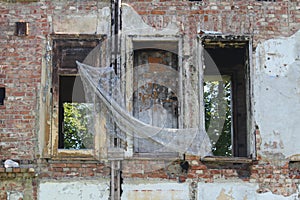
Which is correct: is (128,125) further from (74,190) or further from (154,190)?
(74,190)

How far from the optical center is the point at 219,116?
1923 cm

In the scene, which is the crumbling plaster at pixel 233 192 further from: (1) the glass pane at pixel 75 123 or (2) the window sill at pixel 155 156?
(1) the glass pane at pixel 75 123

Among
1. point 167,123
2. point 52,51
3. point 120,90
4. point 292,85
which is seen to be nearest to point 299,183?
point 292,85

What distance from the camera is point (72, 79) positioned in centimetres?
1162

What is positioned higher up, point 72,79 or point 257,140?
point 72,79

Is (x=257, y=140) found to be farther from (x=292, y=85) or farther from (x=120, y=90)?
(x=120, y=90)

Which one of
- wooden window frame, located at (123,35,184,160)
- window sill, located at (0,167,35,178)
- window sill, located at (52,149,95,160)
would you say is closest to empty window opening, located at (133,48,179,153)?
wooden window frame, located at (123,35,184,160)

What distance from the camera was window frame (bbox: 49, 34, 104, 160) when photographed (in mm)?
8781

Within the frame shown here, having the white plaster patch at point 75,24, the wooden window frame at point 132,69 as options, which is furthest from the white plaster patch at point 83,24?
the wooden window frame at point 132,69

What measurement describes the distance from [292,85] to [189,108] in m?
1.76

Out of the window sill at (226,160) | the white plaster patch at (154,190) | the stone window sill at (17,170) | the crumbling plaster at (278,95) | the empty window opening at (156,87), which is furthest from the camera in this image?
the empty window opening at (156,87)

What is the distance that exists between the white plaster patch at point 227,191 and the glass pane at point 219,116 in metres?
8.52

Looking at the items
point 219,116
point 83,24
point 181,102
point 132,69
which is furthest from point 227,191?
point 219,116

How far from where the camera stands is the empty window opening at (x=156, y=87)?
9.34m
